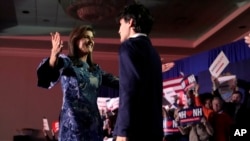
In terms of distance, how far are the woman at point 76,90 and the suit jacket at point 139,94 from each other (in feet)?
1.05

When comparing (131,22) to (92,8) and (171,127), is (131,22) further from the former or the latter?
(171,127)

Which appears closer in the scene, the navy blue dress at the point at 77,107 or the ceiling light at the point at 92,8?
the navy blue dress at the point at 77,107

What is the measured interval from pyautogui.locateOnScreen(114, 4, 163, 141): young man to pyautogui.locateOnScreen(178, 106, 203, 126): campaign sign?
3353 mm

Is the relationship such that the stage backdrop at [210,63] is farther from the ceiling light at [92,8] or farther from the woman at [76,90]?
the woman at [76,90]

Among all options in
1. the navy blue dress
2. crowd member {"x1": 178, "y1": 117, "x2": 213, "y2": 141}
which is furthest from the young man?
crowd member {"x1": 178, "y1": 117, "x2": 213, "y2": 141}

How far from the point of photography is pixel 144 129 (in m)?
1.36

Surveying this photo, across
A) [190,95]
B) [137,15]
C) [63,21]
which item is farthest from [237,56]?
[137,15]

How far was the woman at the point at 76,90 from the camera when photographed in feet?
5.30

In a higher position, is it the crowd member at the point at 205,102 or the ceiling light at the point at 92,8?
the ceiling light at the point at 92,8

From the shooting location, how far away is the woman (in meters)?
1.62

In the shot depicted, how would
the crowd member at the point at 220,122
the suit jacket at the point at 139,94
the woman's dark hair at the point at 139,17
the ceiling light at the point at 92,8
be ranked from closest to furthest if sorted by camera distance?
the suit jacket at the point at 139,94
the woman's dark hair at the point at 139,17
the crowd member at the point at 220,122
the ceiling light at the point at 92,8

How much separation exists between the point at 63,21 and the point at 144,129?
190 inches

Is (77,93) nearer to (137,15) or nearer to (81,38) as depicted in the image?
(81,38)

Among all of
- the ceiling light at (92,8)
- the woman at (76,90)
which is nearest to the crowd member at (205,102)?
the ceiling light at (92,8)
